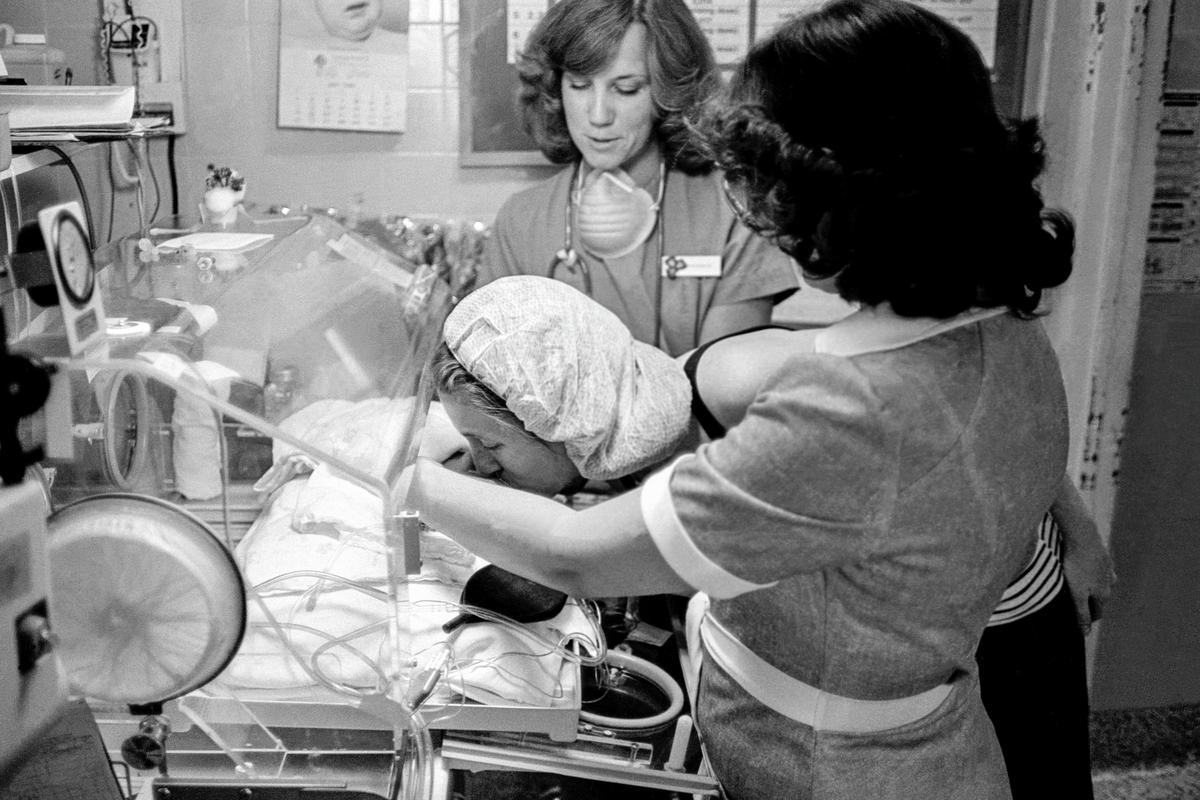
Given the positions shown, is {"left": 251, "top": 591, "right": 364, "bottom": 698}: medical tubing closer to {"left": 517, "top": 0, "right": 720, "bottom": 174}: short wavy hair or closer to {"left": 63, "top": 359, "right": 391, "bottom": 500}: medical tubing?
{"left": 63, "top": 359, "right": 391, "bottom": 500}: medical tubing

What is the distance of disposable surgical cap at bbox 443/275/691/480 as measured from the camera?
4.79 feet

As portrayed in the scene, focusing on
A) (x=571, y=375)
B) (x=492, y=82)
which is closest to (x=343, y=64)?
(x=492, y=82)

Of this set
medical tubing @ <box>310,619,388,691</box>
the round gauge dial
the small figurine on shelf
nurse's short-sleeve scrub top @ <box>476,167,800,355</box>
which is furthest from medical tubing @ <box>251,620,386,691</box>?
nurse's short-sleeve scrub top @ <box>476,167,800,355</box>

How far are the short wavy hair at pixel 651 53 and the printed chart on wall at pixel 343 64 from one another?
394 mm

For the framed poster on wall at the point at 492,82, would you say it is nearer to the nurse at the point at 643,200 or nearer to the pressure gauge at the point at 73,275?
the nurse at the point at 643,200

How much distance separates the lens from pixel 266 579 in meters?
1.19

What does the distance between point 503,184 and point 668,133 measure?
1.71 feet

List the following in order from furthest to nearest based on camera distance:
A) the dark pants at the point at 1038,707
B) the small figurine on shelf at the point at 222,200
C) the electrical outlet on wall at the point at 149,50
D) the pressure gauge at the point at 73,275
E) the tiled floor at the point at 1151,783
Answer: the tiled floor at the point at 1151,783 < the electrical outlet on wall at the point at 149,50 < the small figurine on shelf at the point at 222,200 < the dark pants at the point at 1038,707 < the pressure gauge at the point at 73,275

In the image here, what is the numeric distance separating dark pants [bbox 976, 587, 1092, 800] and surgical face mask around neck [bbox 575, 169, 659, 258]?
3.63 feet

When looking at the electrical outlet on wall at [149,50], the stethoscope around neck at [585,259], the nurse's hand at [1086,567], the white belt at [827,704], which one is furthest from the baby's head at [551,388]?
the electrical outlet on wall at [149,50]

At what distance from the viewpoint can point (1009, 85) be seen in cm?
267

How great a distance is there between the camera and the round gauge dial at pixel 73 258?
0.78m

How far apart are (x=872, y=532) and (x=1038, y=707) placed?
33.6 inches

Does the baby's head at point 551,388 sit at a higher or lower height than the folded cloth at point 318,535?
higher
